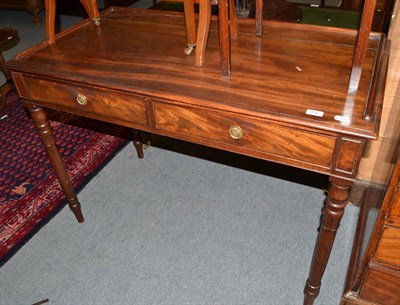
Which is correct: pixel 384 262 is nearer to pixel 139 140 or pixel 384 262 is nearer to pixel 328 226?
pixel 328 226

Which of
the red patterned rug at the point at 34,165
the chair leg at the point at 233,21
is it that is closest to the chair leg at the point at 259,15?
the chair leg at the point at 233,21

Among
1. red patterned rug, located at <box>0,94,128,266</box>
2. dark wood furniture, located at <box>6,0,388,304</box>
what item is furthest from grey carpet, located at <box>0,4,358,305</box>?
dark wood furniture, located at <box>6,0,388,304</box>

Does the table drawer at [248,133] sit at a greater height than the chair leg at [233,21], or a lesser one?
lesser

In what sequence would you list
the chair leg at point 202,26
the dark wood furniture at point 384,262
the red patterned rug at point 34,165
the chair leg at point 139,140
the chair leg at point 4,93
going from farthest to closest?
1. the chair leg at point 4,93
2. the chair leg at point 139,140
3. the red patterned rug at point 34,165
4. the chair leg at point 202,26
5. the dark wood furniture at point 384,262

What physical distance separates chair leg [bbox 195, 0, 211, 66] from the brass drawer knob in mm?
373

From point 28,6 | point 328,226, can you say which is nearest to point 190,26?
point 328,226

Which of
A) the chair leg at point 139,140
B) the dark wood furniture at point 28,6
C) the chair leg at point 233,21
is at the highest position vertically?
the chair leg at point 233,21

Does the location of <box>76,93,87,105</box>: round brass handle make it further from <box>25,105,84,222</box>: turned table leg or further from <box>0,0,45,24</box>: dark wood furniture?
<box>0,0,45,24</box>: dark wood furniture

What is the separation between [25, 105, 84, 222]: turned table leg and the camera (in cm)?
196

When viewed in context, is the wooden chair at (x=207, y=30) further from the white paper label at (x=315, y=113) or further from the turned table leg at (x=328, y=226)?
the turned table leg at (x=328, y=226)

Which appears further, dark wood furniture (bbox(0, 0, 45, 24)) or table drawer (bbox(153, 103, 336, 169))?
dark wood furniture (bbox(0, 0, 45, 24))

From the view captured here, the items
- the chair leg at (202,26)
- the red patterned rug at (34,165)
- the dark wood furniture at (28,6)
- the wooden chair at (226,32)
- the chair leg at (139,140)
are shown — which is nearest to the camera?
the wooden chair at (226,32)

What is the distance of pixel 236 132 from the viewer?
1.39m

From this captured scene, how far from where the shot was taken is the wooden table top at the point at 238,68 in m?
1.29
